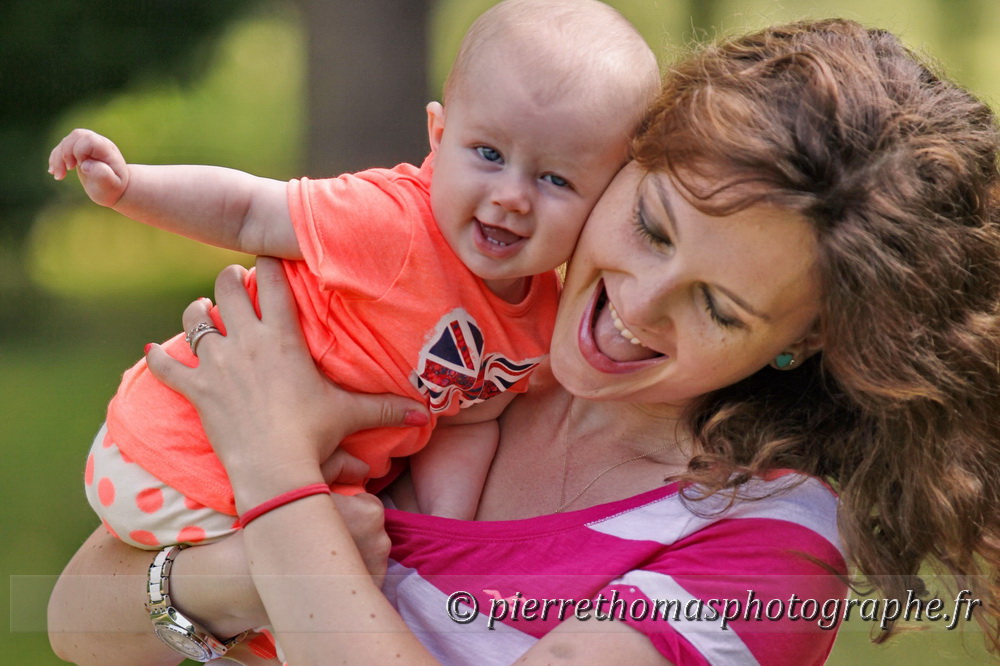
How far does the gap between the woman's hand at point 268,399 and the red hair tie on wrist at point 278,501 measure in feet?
0.04

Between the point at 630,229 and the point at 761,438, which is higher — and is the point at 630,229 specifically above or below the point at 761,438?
above

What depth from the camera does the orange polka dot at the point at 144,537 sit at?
1463mm

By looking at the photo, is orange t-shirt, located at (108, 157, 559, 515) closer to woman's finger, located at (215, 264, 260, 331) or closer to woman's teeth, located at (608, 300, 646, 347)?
woman's finger, located at (215, 264, 260, 331)

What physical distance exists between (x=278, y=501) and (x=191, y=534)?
0.70 ft

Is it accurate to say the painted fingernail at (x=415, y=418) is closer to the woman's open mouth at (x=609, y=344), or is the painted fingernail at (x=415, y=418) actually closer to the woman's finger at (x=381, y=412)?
the woman's finger at (x=381, y=412)

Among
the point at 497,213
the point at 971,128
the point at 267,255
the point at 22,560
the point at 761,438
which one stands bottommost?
the point at 22,560

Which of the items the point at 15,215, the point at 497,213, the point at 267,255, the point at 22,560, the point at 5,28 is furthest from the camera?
the point at 15,215

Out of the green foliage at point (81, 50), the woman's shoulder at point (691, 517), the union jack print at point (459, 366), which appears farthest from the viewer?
the green foliage at point (81, 50)

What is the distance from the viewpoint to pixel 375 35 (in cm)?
358

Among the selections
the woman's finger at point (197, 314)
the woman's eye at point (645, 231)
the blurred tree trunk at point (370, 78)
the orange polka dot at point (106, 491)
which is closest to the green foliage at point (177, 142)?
the blurred tree trunk at point (370, 78)

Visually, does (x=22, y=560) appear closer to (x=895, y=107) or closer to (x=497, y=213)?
(x=497, y=213)

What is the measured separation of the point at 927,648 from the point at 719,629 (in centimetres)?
305

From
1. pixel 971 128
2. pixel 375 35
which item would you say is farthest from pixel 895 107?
pixel 375 35

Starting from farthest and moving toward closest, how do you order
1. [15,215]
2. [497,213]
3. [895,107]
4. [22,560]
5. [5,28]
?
[15,215]
[5,28]
[22,560]
[497,213]
[895,107]
